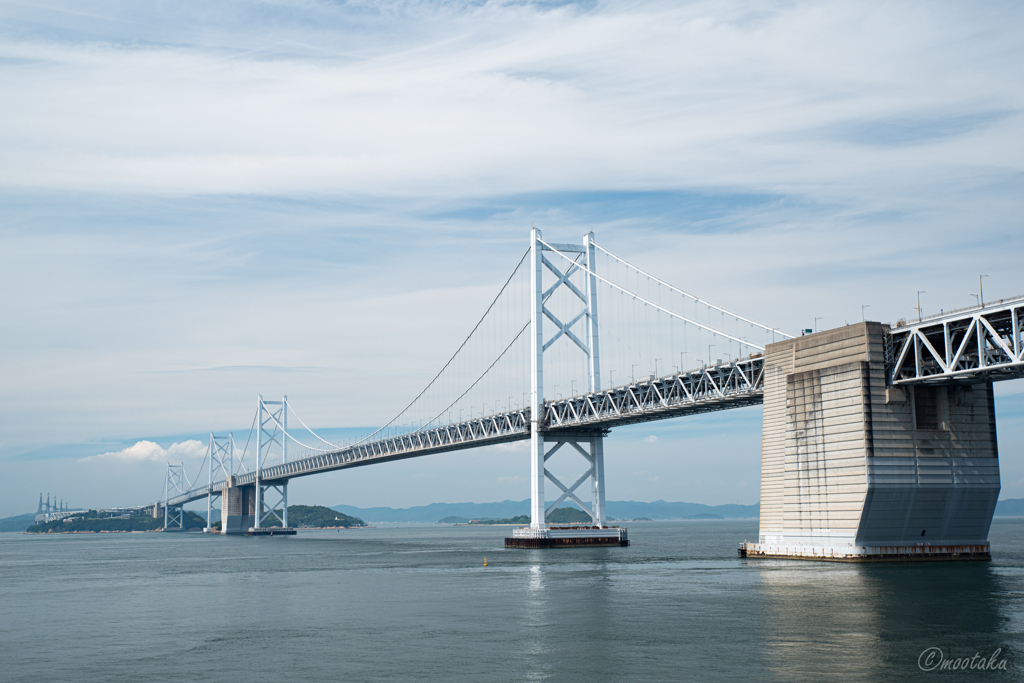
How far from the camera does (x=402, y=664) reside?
75.9 feet

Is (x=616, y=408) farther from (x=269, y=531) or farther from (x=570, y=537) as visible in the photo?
(x=269, y=531)

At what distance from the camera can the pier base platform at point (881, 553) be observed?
42.6 metres

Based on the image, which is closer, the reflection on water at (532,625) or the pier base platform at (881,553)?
the reflection on water at (532,625)

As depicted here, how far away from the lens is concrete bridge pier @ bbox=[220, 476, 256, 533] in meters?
159

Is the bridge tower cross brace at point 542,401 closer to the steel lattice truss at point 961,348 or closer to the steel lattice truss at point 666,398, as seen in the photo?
the steel lattice truss at point 666,398

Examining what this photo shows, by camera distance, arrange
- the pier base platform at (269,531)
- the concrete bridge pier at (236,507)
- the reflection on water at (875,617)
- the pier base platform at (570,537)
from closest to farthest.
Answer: the reflection on water at (875,617) → the pier base platform at (570,537) → the pier base platform at (269,531) → the concrete bridge pier at (236,507)

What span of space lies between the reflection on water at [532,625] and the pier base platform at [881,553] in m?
0.72

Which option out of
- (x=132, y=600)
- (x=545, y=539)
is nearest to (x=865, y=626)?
(x=132, y=600)

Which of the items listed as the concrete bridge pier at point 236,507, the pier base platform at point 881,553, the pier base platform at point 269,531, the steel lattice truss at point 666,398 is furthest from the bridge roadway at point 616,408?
the concrete bridge pier at point 236,507

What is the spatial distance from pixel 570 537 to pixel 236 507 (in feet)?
338

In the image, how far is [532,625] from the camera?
95.1ft

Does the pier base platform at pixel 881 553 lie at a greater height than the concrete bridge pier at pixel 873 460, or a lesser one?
lesser

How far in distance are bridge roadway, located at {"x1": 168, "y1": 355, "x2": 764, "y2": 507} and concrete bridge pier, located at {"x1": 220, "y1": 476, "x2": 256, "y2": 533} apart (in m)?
63.4

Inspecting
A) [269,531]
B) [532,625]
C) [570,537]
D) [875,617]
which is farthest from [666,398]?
[269,531]
